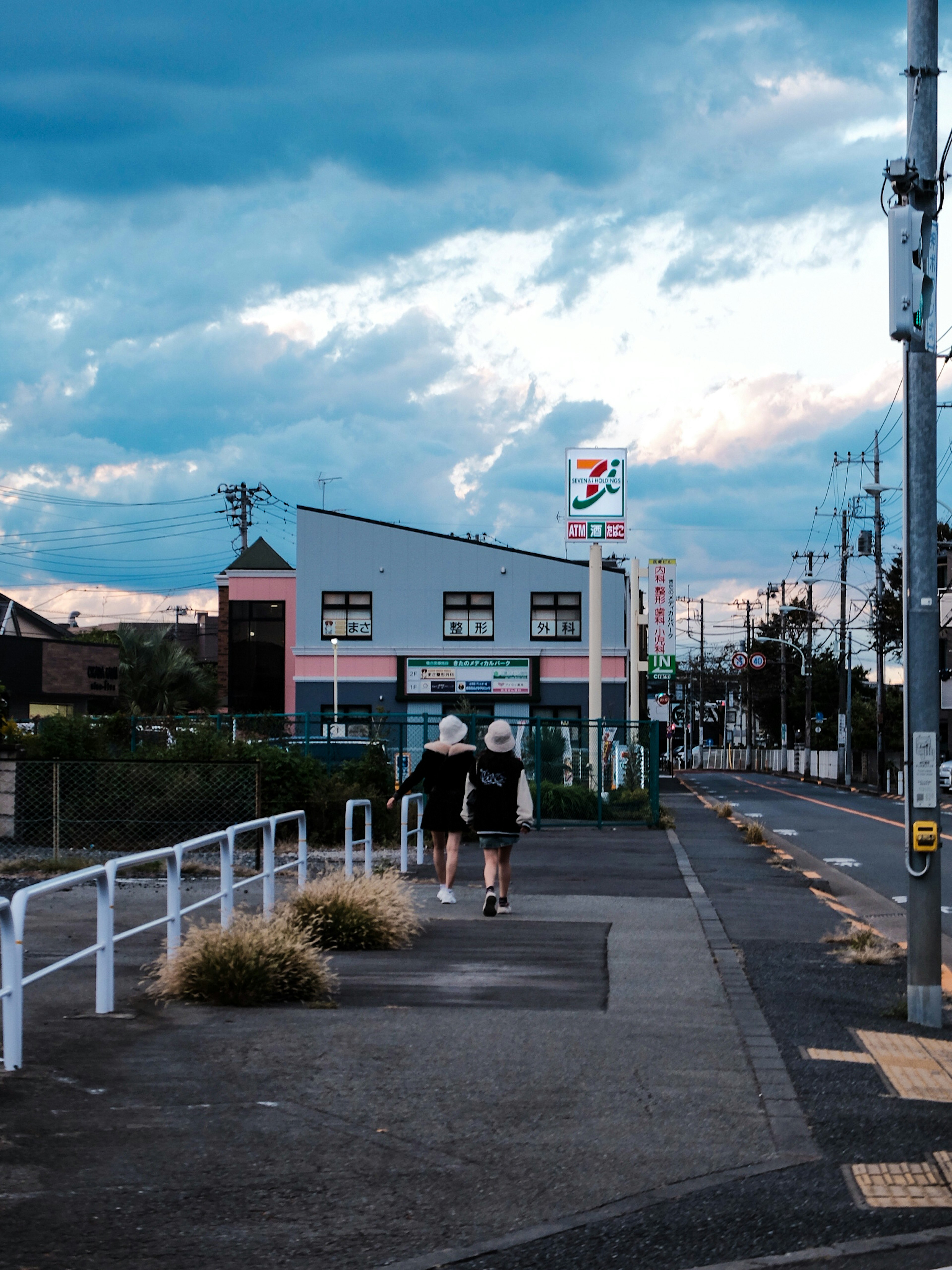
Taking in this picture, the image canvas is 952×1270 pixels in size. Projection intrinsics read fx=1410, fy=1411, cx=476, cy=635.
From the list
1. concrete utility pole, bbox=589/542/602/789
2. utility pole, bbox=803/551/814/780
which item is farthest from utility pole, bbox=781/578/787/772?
concrete utility pole, bbox=589/542/602/789

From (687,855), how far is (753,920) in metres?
7.53

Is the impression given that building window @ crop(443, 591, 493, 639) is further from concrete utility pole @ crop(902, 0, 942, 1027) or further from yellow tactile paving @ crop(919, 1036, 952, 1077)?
yellow tactile paving @ crop(919, 1036, 952, 1077)

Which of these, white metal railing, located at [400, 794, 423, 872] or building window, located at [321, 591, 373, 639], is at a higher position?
building window, located at [321, 591, 373, 639]

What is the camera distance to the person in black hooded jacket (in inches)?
503

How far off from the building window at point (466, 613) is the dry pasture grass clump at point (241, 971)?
43213mm

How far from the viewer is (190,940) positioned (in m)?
8.38

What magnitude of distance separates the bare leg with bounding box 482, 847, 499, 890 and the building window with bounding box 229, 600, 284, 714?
42.5 metres

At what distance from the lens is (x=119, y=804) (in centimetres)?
1842

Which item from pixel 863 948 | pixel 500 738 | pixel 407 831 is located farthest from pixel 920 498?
pixel 407 831

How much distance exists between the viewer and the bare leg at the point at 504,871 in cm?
1253

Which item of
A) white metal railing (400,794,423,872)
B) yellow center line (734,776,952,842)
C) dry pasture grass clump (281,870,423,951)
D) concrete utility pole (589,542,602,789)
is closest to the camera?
dry pasture grass clump (281,870,423,951)

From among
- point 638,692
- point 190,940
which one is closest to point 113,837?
point 190,940

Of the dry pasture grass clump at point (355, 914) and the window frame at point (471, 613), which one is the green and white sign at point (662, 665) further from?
the dry pasture grass clump at point (355, 914)

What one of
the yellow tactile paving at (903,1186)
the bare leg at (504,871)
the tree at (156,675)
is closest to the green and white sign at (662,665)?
the tree at (156,675)
